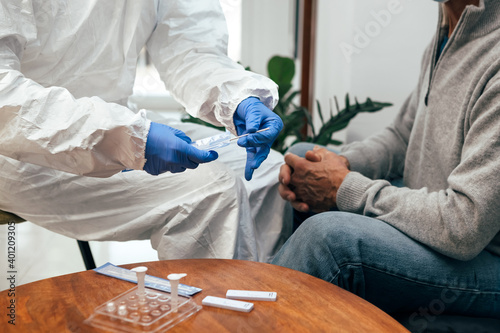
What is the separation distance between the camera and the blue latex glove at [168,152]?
98 cm

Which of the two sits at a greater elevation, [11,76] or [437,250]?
[11,76]

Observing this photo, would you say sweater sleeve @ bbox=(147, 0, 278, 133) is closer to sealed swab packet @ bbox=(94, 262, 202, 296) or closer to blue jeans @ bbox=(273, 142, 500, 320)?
blue jeans @ bbox=(273, 142, 500, 320)

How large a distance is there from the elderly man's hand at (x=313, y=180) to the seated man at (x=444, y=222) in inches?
2.6

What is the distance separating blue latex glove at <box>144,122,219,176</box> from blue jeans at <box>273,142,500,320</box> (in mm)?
274

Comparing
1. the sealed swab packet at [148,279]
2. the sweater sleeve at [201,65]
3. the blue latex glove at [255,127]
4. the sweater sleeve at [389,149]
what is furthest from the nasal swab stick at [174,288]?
the sweater sleeve at [389,149]

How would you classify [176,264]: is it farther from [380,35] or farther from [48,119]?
[380,35]

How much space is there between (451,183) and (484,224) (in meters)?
0.11

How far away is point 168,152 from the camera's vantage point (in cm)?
99

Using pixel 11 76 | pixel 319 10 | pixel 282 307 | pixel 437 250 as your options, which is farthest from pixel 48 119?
pixel 319 10

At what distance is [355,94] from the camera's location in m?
2.34

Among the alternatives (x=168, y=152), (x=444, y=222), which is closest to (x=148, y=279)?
(x=168, y=152)

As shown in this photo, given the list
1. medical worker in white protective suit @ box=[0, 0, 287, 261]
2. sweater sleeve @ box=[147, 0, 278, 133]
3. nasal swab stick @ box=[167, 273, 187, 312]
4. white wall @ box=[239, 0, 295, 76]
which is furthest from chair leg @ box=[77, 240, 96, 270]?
white wall @ box=[239, 0, 295, 76]

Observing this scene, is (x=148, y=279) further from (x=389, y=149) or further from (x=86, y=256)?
(x=389, y=149)

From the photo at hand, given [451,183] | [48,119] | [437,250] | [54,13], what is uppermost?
[54,13]
